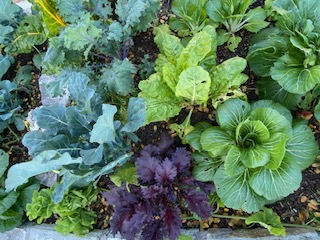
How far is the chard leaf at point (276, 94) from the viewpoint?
1.73 m

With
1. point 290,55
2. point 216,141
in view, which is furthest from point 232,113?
point 290,55

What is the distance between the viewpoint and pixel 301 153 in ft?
5.27

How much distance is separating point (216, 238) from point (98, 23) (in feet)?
3.97

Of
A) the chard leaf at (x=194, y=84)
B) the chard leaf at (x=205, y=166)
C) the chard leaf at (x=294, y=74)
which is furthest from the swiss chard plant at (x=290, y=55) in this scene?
the chard leaf at (x=205, y=166)

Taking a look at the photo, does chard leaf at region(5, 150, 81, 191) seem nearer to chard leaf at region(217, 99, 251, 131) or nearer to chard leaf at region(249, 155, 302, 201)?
chard leaf at region(217, 99, 251, 131)

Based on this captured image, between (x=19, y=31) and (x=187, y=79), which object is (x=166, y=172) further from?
(x=19, y=31)

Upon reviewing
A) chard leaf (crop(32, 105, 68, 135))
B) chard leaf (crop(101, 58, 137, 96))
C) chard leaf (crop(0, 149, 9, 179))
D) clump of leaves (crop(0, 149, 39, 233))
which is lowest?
clump of leaves (crop(0, 149, 39, 233))

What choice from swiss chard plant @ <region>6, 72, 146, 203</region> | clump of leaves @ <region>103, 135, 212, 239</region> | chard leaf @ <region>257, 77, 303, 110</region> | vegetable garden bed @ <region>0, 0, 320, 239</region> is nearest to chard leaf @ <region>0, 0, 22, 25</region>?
vegetable garden bed @ <region>0, 0, 320, 239</region>

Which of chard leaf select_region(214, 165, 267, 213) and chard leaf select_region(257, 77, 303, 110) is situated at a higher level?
chard leaf select_region(257, 77, 303, 110)

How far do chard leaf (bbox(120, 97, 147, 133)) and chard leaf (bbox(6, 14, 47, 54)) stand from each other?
3.11 ft

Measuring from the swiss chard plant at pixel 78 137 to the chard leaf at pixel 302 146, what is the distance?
660 mm

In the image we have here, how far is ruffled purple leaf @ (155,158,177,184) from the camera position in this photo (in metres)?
1.60

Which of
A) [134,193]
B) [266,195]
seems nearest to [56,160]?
[134,193]

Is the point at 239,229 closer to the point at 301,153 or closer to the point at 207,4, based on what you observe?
the point at 301,153
